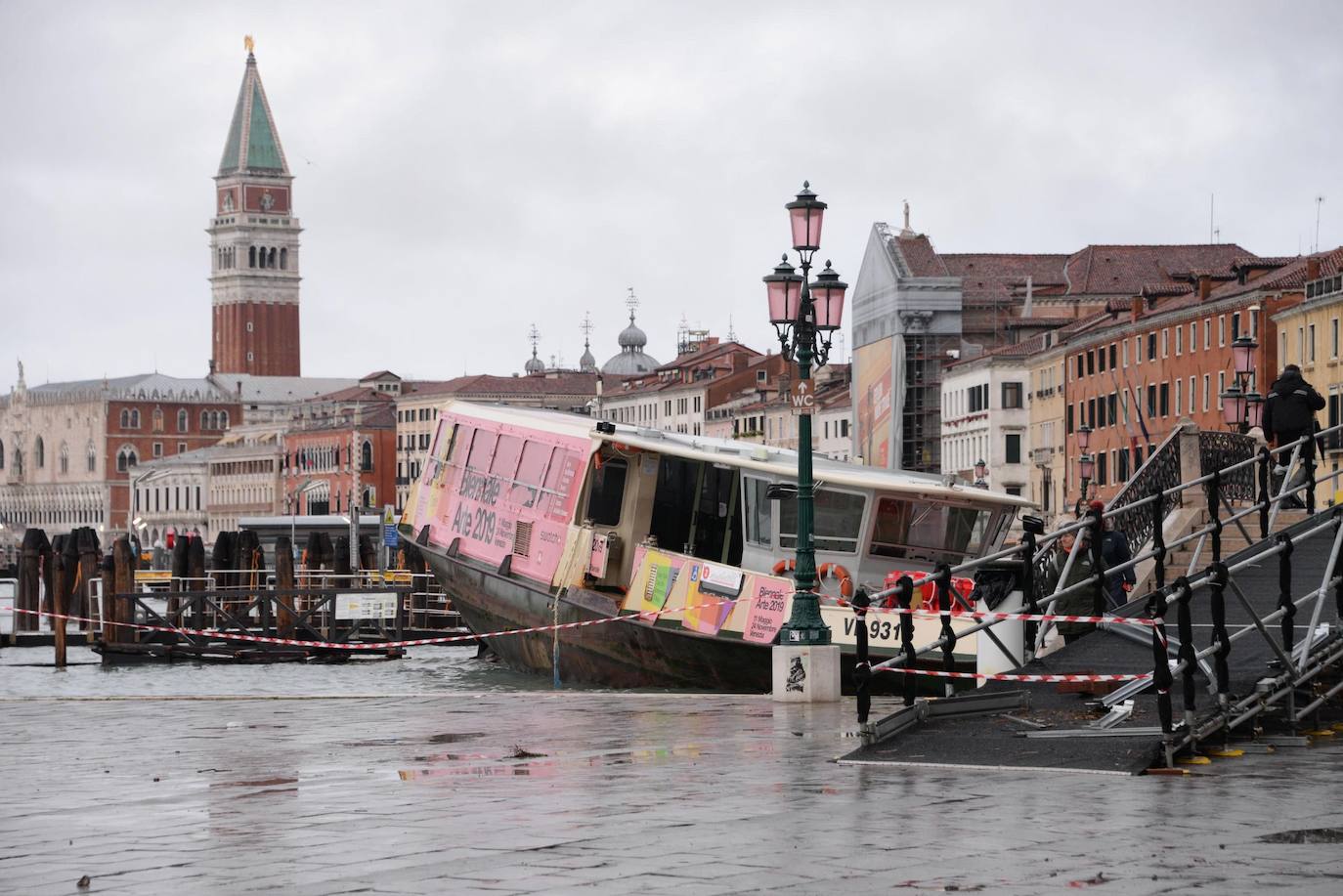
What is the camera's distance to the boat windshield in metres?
26.2

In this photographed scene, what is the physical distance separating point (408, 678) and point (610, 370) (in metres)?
154

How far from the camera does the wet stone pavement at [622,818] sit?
32.7ft

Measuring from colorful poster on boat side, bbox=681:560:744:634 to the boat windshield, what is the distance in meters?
1.55

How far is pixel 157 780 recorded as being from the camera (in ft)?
47.3

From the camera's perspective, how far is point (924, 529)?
26312mm

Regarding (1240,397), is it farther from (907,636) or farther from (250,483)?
(250,483)

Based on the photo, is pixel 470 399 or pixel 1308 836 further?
pixel 470 399

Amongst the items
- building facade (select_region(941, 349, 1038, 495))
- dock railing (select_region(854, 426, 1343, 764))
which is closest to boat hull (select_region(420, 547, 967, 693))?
dock railing (select_region(854, 426, 1343, 764))

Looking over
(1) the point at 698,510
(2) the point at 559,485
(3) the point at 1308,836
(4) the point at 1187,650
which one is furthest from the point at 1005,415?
(3) the point at 1308,836

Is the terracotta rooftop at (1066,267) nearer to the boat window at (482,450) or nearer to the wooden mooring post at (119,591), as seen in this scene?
the wooden mooring post at (119,591)

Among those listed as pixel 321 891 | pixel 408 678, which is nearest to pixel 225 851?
pixel 321 891

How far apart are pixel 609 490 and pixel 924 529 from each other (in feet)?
13.0

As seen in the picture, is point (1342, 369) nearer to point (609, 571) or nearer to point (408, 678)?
point (408, 678)

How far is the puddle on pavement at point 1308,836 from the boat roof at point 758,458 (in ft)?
47.1
